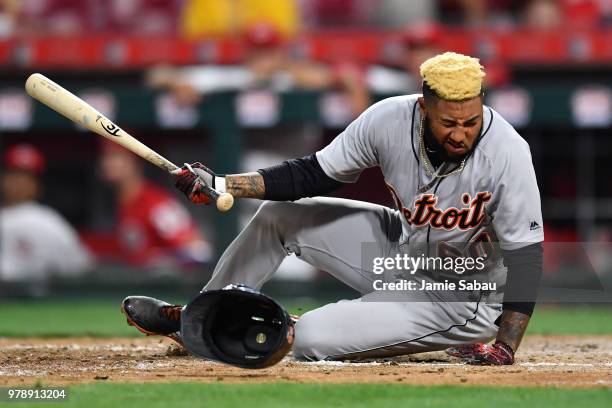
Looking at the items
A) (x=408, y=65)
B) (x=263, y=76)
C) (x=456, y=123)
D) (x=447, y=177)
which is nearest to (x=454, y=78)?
(x=456, y=123)

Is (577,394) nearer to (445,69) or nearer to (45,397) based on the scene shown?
(445,69)

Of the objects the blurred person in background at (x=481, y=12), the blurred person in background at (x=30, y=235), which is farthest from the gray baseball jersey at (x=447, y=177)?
the blurred person in background at (x=481, y=12)

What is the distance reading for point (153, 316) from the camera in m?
4.76

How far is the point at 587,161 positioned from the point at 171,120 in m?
2.93

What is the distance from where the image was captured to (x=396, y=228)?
4.87 m

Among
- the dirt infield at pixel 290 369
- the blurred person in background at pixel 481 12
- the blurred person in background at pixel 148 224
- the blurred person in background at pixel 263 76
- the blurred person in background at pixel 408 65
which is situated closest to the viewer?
the dirt infield at pixel 290 369

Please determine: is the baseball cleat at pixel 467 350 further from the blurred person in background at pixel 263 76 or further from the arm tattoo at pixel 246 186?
the blurred person in background at pixel 263 76

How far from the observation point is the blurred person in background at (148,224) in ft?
27.0

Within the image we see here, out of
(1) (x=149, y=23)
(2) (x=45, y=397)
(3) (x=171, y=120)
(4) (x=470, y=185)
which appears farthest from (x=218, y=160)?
(2) (x=45, y=397)

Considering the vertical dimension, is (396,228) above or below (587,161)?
below

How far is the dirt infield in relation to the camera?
4.03 meters

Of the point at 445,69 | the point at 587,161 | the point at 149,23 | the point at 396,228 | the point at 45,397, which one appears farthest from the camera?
the point at 149,23

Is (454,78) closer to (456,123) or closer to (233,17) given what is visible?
(456,123)

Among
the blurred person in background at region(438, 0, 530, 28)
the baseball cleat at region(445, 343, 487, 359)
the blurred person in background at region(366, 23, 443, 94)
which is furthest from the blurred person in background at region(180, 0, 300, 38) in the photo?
the baseball cleat at region(445, 343, 487, 359)
